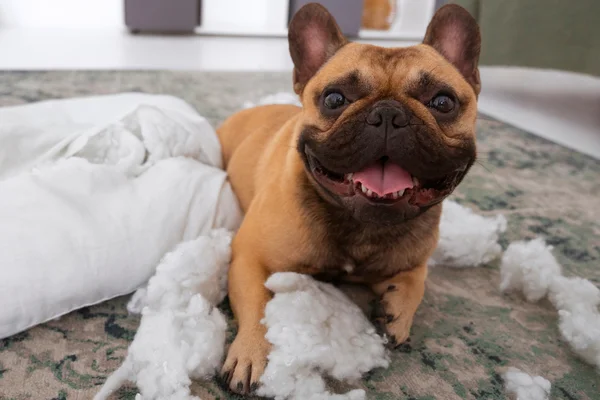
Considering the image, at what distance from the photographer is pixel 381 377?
948mm

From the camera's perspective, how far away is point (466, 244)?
1.36 meters

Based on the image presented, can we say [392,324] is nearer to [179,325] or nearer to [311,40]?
[179,325]

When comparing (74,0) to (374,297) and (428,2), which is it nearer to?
(428,2)

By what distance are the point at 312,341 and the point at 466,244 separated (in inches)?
24.6

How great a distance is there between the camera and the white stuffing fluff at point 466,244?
4.45ft

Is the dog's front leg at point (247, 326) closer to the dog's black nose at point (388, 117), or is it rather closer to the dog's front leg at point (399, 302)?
the dog's front leg at point (399, 302)

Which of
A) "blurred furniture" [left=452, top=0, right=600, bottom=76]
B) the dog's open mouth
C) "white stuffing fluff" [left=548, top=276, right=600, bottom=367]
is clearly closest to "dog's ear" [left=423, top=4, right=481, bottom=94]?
the dog's open mouth

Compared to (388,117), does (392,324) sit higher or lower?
lower

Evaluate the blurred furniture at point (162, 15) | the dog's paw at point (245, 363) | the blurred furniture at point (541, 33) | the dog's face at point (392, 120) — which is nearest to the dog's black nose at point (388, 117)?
the dog's face at point (392, 120)

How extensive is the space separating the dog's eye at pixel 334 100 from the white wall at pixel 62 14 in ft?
13.6

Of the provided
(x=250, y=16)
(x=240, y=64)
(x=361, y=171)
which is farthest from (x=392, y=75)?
(x=250, y=16)

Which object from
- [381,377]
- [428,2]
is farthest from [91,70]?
[428,2]

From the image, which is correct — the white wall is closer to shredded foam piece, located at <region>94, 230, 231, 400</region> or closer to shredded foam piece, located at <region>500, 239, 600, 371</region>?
shredded foam piece, located at <region>94, 230, 231, 400</region>

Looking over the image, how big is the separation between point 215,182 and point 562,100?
3.08 metres
